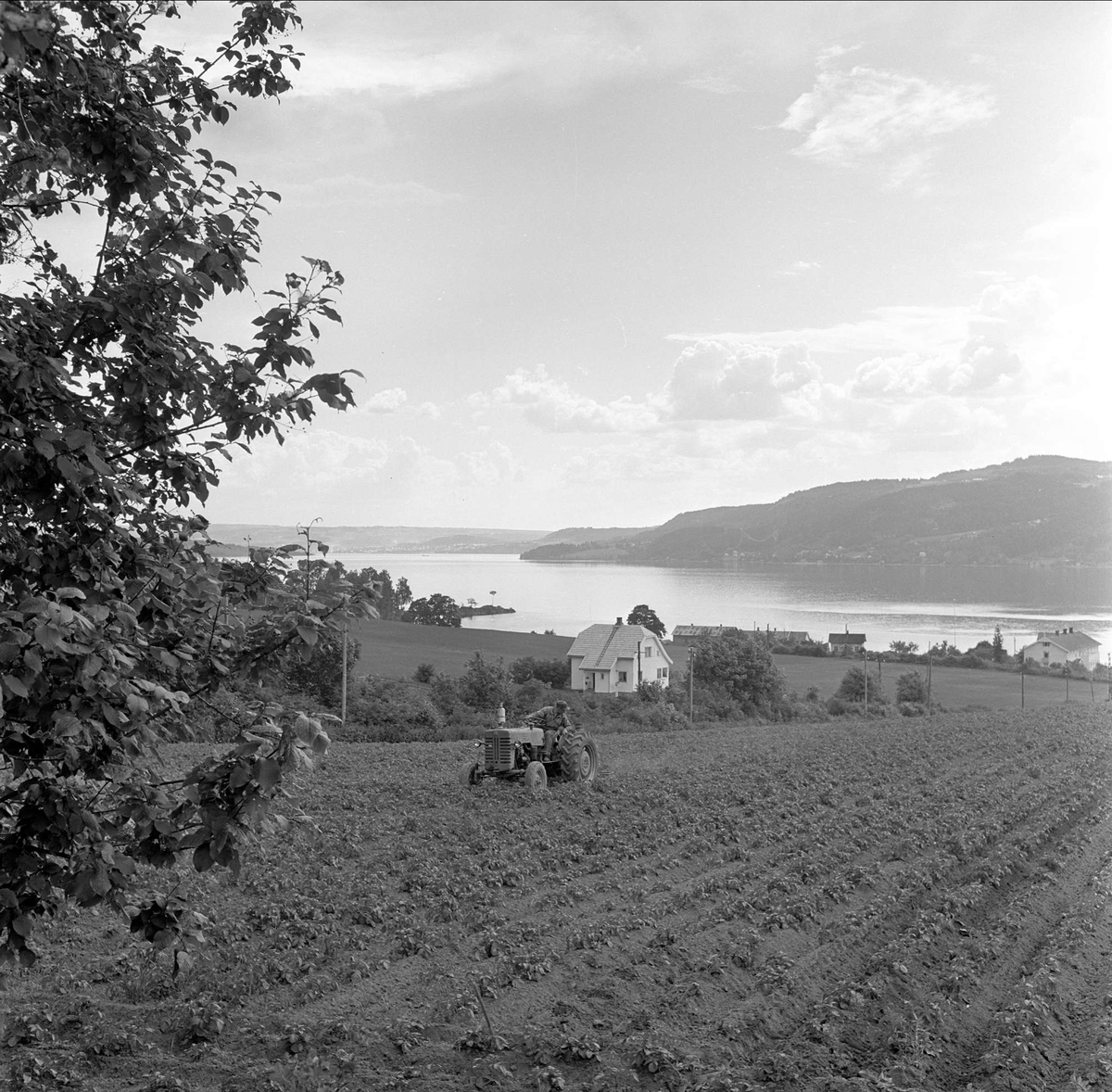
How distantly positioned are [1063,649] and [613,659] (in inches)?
1941

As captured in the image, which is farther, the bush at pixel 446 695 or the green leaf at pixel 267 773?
the bush at pixel 446 695

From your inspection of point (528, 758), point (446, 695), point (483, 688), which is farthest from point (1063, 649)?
point (528, 758)

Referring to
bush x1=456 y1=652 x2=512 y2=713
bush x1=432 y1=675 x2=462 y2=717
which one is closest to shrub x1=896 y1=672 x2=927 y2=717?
bush x1=456 y1=652 x2=512 y2=713

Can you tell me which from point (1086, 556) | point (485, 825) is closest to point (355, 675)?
point (485, 825)

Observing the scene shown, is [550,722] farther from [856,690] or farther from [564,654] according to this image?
[564,654]

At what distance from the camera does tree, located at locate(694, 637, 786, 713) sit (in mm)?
54719

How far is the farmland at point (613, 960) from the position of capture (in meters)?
8.05

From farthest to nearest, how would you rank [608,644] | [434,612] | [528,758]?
[434,612]
[608,644]
[528,758]

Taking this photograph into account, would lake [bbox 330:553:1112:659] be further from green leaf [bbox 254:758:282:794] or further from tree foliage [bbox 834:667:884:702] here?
green leaf [bbox 254:758:282:794]

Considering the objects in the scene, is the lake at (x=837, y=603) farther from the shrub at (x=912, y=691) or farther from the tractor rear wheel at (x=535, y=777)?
the tractor rear wheel at (x=535, y=777)

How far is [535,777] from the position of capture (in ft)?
67.4

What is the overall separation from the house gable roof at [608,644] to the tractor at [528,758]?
42.2m

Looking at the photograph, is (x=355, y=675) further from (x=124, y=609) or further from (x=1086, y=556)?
(x=1086, y=556)

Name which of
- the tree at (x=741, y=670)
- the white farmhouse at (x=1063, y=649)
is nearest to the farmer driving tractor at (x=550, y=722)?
the tree at (x=741, y=670)
